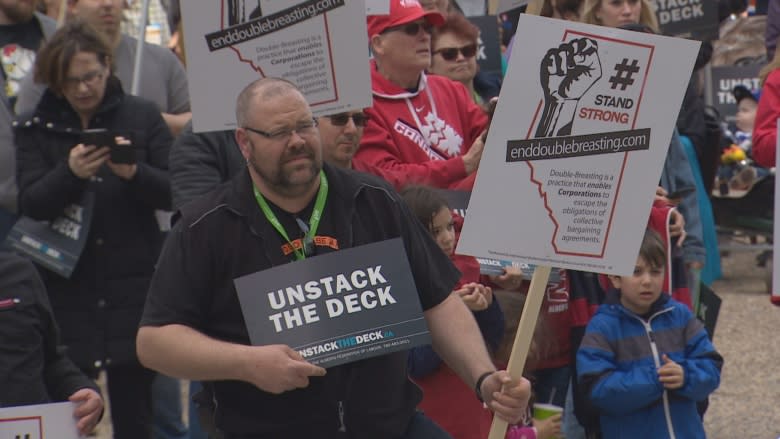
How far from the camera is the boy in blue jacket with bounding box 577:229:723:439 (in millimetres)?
6027

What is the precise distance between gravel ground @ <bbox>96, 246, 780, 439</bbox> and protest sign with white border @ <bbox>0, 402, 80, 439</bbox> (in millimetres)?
3423

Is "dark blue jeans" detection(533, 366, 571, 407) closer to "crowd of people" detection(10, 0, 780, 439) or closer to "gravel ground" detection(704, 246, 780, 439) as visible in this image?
"crowd of people" detection(10, 0, 780, 439)

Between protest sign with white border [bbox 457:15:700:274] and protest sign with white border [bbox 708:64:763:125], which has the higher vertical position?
protest sign with white border [bbox 457:15:700:274]

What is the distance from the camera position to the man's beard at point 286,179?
14.8 ft

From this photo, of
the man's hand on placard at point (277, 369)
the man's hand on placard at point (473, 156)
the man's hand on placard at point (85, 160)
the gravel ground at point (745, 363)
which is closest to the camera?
the man's hand on placard at point (277, 369)

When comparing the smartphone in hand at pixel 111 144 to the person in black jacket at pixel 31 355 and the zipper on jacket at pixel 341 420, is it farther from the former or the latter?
the zipper on jacket at pixel 341 420

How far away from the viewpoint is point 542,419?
6426mm

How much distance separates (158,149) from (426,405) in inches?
72.2

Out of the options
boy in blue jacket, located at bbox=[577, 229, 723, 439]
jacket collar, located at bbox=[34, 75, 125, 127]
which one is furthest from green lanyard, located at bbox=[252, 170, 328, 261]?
jacket collar, located at bbox=[34, 75, 125, 127]

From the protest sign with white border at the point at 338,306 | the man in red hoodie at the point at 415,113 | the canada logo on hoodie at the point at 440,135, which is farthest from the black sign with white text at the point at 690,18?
the protest sign with white border at the point at 338,306

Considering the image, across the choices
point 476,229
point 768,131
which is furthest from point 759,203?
point 476,229

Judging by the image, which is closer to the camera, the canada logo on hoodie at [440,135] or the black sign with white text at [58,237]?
the canada logo on hoodie at [440,135]

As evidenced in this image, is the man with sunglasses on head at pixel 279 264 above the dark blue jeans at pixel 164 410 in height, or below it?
above

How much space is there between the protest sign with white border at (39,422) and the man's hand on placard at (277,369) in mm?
751
